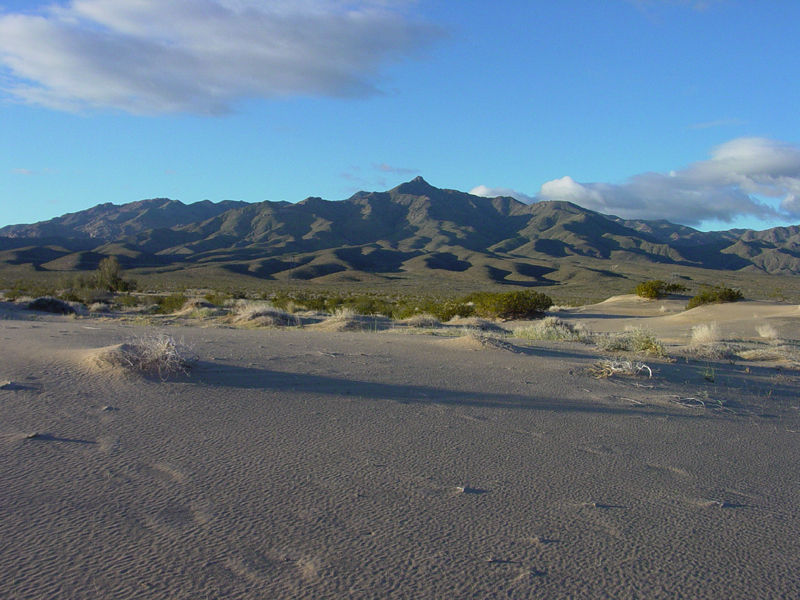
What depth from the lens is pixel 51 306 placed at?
2427cm

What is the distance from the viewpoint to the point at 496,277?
11300 cm

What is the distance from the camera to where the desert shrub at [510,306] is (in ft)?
81.3

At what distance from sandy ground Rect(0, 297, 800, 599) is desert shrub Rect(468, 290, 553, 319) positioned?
1678cm

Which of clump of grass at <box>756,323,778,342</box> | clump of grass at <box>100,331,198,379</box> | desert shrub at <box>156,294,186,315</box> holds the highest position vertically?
clump of grass at <box>100,331,198,379</box>

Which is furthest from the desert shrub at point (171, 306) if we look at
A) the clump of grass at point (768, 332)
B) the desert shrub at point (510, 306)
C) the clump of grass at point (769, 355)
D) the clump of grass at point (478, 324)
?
the clump of grass at point (768, 332)

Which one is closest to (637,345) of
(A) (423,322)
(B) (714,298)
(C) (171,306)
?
(A) (423,322)

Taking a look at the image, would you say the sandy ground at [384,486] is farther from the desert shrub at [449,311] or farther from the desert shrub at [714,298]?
the desert shrub at [714,298]

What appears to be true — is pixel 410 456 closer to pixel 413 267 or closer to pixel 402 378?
pixel 402 378

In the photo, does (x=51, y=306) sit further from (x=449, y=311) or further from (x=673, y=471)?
(x=673, y=471)

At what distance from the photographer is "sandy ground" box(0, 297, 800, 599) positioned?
9.46ft

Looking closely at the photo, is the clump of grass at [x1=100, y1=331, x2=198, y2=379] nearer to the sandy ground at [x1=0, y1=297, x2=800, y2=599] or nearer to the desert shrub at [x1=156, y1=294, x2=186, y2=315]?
the sandy ground at [x1=0, y1=297, x2=800, y2=599]

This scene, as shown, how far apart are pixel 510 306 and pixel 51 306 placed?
19.2 metres

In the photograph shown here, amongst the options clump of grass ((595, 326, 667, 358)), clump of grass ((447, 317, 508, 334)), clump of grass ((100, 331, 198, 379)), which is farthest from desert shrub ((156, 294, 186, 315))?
clump of grass ((595, 326, 667, 358))

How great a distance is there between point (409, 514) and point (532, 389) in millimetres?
4272
